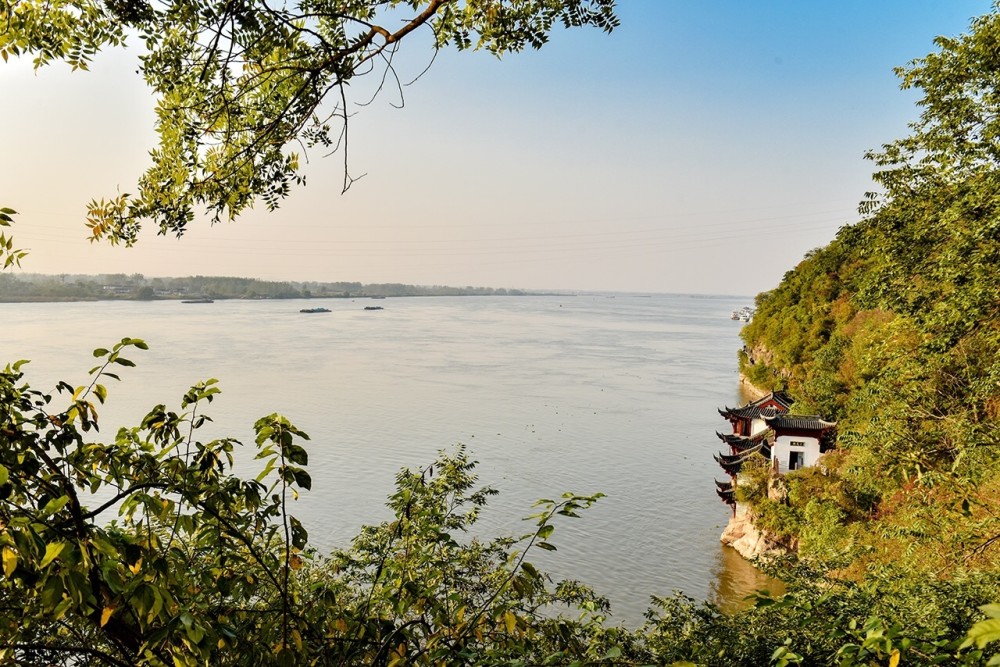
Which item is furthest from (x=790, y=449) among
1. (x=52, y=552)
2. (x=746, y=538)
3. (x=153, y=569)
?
(x=52, y=552)

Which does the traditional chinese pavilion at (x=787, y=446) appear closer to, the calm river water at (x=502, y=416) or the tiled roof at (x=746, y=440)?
the tiled roof at (x=746, y=440)

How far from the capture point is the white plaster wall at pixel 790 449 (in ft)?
62.2

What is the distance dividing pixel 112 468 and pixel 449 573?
4.65m

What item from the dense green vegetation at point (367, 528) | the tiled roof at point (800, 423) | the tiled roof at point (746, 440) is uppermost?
the dense green vegetation at point (367, 528)

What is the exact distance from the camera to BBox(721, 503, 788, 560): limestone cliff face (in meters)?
15.8

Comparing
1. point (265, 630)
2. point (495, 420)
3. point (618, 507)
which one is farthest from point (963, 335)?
point (495, 420)

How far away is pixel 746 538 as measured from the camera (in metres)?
16.3

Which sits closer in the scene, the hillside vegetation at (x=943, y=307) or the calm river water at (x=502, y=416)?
the hillside vegetation at (x=943, y=307)

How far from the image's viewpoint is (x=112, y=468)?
1.77 meters

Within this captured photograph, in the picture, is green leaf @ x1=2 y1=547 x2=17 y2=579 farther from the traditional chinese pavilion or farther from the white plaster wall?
the white plaster wall

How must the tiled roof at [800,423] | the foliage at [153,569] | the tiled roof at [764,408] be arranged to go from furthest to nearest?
the tiled roof at [764,408], the tiled roof at [800,423], the foliage at [153,569]

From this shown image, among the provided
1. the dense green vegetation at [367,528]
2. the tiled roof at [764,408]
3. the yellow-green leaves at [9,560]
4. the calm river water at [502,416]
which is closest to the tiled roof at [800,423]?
the tiled roof at [764,408]

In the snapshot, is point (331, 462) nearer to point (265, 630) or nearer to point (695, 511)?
point (695, 511)

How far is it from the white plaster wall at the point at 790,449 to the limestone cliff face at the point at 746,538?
103 inches
